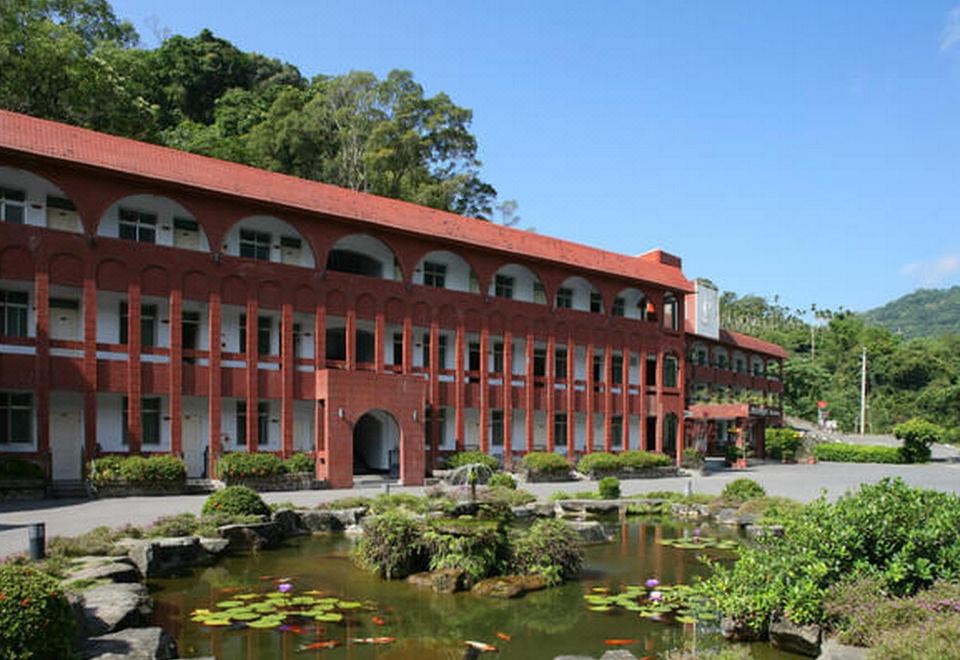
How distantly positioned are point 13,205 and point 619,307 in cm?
2632

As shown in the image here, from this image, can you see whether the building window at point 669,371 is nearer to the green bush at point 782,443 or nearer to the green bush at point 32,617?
the green bush at point 782,443

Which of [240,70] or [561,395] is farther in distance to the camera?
[240,70]

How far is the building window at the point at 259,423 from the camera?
25844mm

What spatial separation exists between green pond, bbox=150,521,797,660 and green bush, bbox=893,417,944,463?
41771mm

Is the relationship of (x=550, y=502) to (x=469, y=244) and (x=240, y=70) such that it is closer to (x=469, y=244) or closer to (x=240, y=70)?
(x=469, y=244)

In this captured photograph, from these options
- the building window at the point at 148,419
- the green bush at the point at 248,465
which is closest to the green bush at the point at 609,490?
the green bush at the point at 248,465

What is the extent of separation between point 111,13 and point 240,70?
17033 millimetres

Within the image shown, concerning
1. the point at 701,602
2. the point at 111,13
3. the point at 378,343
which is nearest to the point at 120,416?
the point at 378,343

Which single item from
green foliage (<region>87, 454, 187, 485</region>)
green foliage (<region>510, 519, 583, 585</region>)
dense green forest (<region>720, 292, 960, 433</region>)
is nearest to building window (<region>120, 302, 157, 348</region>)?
green foliage (<region>87, 454, 187, 485</region>)

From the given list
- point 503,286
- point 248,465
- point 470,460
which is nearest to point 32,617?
point 248,465

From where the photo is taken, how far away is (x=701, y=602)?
9.96 metres

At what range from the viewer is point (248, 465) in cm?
2339

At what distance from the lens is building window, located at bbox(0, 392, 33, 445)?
2184 cm

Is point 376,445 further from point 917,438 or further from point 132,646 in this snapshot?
point 917,438
